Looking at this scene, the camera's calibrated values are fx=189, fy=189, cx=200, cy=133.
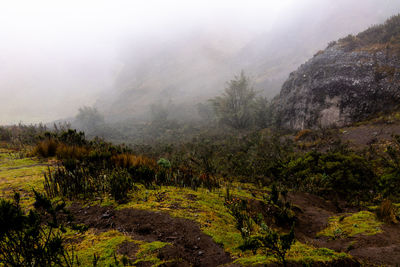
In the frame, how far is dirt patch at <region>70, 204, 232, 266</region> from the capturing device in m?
2.28

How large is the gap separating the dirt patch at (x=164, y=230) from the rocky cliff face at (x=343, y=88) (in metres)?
15.8

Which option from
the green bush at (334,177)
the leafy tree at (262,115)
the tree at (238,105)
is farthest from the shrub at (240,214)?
the tree at (238,105)

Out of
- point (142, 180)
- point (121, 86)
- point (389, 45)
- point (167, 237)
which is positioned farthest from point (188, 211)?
point (121, 86)

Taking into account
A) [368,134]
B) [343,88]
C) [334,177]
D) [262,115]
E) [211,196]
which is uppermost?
[343,88]

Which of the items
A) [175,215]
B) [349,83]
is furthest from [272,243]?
[349,83]

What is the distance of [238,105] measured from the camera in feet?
80.3

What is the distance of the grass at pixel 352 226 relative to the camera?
10.9 feet

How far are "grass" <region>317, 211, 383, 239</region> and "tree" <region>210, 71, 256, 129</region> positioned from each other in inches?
767

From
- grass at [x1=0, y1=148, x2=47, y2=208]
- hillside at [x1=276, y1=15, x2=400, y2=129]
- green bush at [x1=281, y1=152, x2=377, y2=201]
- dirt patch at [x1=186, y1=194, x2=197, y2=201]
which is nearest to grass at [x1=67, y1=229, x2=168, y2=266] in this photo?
dirt patch at [x1=186, y1=194, x2=197, y2=201]

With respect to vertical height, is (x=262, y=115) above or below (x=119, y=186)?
above

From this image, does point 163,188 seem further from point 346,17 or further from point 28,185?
point 346,17

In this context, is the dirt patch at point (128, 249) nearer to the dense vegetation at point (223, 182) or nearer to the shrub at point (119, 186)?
the dense vegetation at point (223, 182)

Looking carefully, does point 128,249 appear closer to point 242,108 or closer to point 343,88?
point 343,88

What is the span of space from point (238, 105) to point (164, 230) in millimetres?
22911
